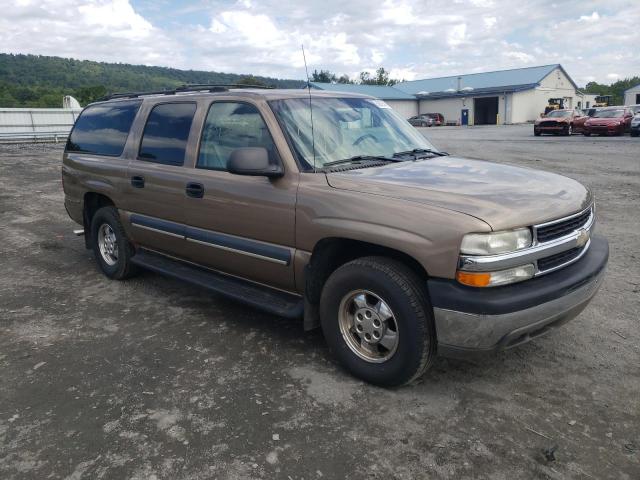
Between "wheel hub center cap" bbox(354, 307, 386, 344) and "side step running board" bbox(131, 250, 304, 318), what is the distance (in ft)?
1.61

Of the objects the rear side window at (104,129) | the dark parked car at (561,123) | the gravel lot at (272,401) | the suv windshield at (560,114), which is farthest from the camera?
the suv windshield at (560,114)

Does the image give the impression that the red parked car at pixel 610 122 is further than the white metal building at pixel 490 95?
No

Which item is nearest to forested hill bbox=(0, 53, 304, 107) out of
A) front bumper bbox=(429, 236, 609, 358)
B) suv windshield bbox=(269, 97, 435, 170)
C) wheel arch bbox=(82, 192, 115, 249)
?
wheel arch bbox=(82, 192, 115, 249)

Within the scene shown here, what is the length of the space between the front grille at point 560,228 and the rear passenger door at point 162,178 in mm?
2726

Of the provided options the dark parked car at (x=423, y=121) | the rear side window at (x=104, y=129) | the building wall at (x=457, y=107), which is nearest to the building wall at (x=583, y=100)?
the building wall at (x=457, y=107)

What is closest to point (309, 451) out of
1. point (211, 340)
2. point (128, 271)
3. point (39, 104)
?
point (211, 340)

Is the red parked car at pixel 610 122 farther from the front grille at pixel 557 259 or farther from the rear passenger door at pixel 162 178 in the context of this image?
the rear passenger door at pixel 162 178

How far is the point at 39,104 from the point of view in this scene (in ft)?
150

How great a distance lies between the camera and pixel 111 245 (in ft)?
18.6

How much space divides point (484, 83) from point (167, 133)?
57.7 metres

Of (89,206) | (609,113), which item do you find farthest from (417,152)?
(609,113)

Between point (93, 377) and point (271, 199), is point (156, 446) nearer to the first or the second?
point (93, 377)

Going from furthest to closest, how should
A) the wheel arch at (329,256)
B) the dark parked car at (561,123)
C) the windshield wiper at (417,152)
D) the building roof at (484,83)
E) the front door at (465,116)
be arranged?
the front door at (465,116), the building roof at (484,83), the dark parked car at (561,123), the windshield wiper at (417,152), the wheel arch at (329,256)

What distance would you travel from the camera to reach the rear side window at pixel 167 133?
443 centimetres
